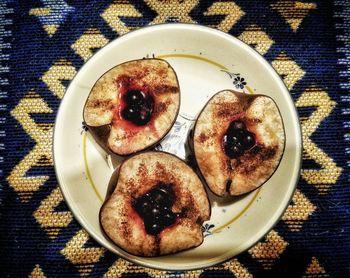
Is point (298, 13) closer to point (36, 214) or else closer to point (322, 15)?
point (322, 15)

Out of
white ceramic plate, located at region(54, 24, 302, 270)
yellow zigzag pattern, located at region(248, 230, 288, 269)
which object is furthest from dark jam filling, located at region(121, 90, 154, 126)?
yellow zigzag pattern, located at region(248, 230, 288, 269)

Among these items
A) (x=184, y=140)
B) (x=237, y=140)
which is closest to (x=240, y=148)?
(x=237, y=140)

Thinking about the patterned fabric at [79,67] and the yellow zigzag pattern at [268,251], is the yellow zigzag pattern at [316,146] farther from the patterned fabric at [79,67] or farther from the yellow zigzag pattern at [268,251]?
the yellow zigzag pattern at [268,251]

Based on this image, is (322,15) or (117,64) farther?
(322,15)

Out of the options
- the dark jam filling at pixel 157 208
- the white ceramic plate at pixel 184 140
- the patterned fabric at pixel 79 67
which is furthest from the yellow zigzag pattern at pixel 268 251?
the dark jam filling at pixel 157 208

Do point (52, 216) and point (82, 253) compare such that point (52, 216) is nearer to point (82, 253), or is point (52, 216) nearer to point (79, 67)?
point (82, 253)

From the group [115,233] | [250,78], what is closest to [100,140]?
[115,233]
